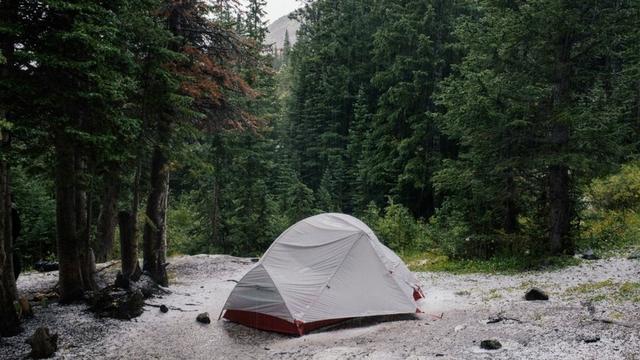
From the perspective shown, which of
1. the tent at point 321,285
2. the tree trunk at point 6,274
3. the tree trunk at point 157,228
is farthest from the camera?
the tree trunk at point 157,228

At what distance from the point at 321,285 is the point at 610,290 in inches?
237

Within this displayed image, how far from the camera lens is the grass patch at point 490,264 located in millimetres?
13898

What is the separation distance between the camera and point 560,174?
14.4 meters

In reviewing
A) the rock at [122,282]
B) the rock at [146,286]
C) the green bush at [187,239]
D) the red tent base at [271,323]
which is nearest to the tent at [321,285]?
the red tent base at [271,323]

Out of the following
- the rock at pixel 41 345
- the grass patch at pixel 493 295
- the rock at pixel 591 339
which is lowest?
the grass patch at pixel 493 295

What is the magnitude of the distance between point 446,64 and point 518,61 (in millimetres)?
16978

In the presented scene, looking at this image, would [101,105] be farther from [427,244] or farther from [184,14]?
[427,244]

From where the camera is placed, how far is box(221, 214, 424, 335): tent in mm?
10180

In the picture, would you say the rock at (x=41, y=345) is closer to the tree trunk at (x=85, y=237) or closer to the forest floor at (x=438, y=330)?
the forest floor at (x=438, y=330)

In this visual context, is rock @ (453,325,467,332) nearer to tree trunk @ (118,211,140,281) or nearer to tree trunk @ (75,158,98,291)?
tree trunk @ (118,211,140,281)

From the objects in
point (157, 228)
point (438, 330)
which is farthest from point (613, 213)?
point (157, 228)

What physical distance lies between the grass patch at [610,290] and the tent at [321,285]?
3508 millimetres

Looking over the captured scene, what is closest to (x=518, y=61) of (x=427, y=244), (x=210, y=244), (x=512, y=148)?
(x=512, y=148)

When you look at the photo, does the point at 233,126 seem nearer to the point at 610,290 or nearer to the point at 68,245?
the point at 68,245
